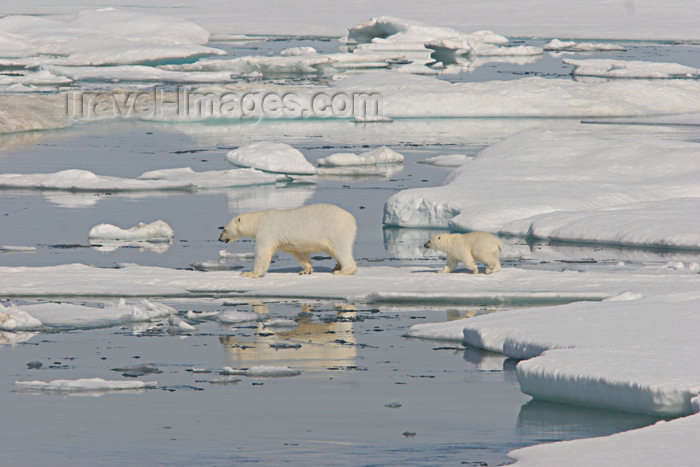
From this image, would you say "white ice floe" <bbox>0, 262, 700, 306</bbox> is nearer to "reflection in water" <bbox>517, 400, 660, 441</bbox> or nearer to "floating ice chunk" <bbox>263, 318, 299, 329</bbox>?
"floating ice chunk" <bbox>263, 318, 299, 329</bbox>

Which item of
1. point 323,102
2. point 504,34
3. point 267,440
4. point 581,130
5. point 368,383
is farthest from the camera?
point 504,34

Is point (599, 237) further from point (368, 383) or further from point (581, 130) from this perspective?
point (581, 130)

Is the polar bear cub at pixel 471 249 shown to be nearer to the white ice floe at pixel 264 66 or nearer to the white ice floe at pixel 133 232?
the white ice floe at pixel 133 232

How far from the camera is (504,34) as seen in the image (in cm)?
5562

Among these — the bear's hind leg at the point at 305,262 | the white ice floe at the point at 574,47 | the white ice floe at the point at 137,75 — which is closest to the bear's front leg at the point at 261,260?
the bear's hind leg at the point at 305,262

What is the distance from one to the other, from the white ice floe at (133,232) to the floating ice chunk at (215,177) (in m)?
4.14

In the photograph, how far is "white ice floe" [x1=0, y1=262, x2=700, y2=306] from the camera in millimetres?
9508

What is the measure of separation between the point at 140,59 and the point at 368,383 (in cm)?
3420

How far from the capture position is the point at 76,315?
28.9 ft

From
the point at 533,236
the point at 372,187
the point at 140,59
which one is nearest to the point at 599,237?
the point at 533,236

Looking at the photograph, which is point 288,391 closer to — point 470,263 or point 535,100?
point 470,263

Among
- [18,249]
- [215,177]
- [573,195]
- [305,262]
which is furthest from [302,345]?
[215,177]

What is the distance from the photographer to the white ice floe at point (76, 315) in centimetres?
857

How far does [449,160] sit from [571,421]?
13468 millimetres
